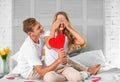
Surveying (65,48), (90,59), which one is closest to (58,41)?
(65,48)

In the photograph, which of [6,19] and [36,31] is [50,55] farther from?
[6,19]

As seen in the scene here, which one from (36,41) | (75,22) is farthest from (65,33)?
(75,22)

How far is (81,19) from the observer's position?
188 inches

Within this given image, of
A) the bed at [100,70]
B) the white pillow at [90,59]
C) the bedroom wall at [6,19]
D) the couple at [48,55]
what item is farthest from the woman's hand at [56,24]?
the bedroom wall at [6,19]

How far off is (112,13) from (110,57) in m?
0.75

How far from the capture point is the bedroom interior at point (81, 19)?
4.73 m

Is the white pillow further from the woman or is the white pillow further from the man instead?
the man

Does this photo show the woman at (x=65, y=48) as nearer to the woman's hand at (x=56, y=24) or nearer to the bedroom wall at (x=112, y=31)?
the woman's hand at (x=56, y=24)

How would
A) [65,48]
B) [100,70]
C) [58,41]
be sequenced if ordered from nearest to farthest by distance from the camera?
1. [58,41]
2. [65,48]
3. [100,70]

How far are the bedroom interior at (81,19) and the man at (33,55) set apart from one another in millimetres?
1764

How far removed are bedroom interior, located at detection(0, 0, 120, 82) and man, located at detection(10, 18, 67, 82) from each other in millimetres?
1764

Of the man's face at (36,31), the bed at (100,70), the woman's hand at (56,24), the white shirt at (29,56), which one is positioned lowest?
the bed at (100,70)

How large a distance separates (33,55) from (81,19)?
7.13ft

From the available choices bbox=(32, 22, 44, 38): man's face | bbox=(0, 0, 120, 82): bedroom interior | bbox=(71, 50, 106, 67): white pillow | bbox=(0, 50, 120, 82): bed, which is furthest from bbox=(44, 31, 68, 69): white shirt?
bbox=(0, 0, 120, 82): bedroom interior
